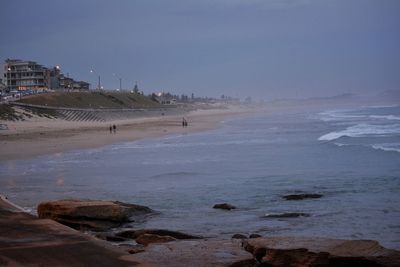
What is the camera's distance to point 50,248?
711cm

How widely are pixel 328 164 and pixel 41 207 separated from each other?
1497 centimetres

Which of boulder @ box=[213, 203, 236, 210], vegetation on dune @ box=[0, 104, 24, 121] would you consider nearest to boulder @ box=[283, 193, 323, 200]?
boulder @ box=[213, 203, 236, 210]

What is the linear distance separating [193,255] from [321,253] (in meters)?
1.63

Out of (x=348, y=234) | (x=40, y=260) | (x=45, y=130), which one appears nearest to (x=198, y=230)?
(x=348, y=234)

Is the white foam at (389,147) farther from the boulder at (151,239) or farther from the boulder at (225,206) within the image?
the boulder at (151,239)

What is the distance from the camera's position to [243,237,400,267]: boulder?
6699 millimetres

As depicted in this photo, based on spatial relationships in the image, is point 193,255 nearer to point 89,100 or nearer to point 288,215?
point 288,215

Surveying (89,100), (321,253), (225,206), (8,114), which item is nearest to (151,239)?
(321,253)

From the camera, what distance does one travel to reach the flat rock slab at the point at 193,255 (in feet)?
21.8

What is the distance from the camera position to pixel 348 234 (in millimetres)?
10789

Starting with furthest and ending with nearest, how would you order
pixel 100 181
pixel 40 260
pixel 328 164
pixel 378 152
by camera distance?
pixel 378 152, pixel 328 164, pixel 100 181, pixel 40 260

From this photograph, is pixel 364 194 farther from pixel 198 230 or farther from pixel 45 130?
pixel 45 130

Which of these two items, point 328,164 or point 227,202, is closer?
point 227,202

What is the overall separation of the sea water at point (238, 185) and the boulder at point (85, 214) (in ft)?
1.58
